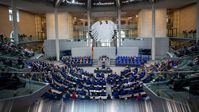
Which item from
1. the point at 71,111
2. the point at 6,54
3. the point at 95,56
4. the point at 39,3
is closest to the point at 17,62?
the point at 6,54

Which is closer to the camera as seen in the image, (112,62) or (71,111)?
(71,111)

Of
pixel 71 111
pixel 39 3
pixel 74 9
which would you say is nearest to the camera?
pixel 71 111

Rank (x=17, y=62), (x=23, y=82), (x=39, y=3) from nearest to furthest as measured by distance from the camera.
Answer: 1. (x=23, y=82)
2. (x=17, y=62)
3. (x=39, y=3)

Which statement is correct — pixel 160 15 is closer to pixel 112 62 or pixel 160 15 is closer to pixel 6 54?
pixel 112 62

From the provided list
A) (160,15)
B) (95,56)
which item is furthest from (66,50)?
(160,15)

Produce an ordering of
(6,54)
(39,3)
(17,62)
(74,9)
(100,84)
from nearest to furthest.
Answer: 1. (17,62)
2. (6,54)
3. (100,84)
4. (39,3)
5. (74,9)

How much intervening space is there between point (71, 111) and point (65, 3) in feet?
78.1

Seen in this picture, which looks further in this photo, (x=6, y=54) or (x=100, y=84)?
(x=100, y=84)

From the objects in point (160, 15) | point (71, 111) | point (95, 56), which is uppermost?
point (160, 15)

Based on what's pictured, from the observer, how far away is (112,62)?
34.2m

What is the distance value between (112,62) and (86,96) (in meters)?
16.6

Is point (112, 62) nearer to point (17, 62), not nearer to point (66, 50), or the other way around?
point (66, 50)

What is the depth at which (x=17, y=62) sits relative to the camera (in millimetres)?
17078

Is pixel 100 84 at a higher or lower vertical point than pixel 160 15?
lower
